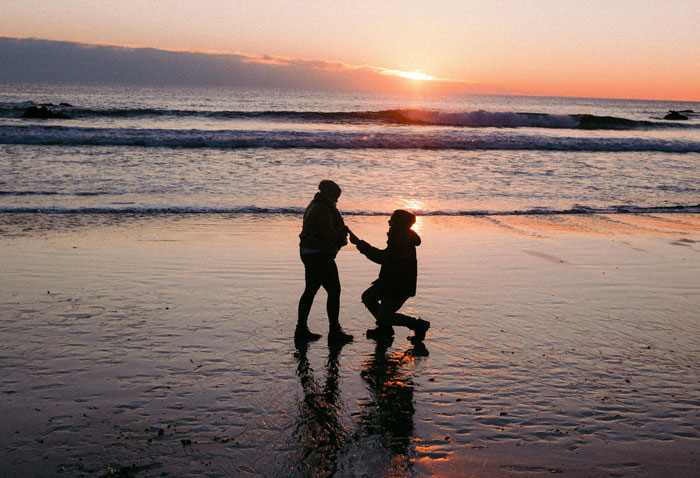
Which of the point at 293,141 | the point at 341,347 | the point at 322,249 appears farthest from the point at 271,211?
the point at 293,141

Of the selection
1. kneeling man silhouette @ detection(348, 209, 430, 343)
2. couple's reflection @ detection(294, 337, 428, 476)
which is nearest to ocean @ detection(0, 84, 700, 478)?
couple's reflection @ detection(294, 337, 428, 476)

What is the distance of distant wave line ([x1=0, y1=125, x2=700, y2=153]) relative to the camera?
2492 centimetres

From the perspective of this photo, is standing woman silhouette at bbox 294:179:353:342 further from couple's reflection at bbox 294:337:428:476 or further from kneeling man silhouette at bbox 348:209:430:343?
couple's reflection at bbox 294:337:428:476

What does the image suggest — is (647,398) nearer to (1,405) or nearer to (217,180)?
(1,405)

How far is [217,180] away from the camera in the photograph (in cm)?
1608

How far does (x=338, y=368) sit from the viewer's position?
16.1 ft

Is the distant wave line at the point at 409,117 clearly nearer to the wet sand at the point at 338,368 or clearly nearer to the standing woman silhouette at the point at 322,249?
the wet sand at the point at 338,368

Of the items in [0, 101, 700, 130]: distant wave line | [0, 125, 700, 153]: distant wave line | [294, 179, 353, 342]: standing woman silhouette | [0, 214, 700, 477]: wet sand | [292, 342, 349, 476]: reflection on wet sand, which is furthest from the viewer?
[0, 101, 700, 130]: distant wave line

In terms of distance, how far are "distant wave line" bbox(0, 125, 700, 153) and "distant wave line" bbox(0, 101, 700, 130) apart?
14.3 meters

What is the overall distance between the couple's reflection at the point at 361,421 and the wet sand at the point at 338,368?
0.02 metres

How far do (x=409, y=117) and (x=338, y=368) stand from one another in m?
43.7

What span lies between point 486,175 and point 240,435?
16283 millimetres

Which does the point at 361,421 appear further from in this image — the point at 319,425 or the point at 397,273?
the point at 397,273

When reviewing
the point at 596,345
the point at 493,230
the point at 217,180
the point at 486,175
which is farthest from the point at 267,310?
the point at 486,175
